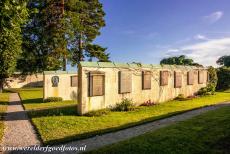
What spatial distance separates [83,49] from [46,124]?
32.2m

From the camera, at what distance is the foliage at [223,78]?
35.6 meters

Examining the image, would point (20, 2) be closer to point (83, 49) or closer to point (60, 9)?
point (60, 9)

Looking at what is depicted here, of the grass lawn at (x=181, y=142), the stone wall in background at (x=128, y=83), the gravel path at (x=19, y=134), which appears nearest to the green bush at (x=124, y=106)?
the stone wall in background at (x=128, y=83)

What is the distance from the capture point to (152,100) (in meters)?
21.1

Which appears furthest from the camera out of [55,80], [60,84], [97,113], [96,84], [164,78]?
[60,84]

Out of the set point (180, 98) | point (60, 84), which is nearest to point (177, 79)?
point (180, 98)

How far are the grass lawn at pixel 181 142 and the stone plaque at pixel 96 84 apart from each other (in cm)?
660

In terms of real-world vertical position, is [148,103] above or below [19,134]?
above

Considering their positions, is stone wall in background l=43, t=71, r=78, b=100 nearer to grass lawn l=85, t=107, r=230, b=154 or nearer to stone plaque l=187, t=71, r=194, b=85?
stone plaque l=187, t=71, r=194, b=85

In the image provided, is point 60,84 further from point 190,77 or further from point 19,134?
point 19,134

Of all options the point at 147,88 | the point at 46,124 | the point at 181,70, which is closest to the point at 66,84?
the point at 147,88

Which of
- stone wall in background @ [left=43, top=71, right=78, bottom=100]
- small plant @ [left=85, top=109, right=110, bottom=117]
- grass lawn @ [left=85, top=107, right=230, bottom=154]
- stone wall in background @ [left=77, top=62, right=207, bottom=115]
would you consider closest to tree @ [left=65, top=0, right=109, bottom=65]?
stone wall in background @ [left=43, top=71, right=78, bottom=100]

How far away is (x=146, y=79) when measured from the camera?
20.5 metres

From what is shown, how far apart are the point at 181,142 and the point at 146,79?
11.7 m
